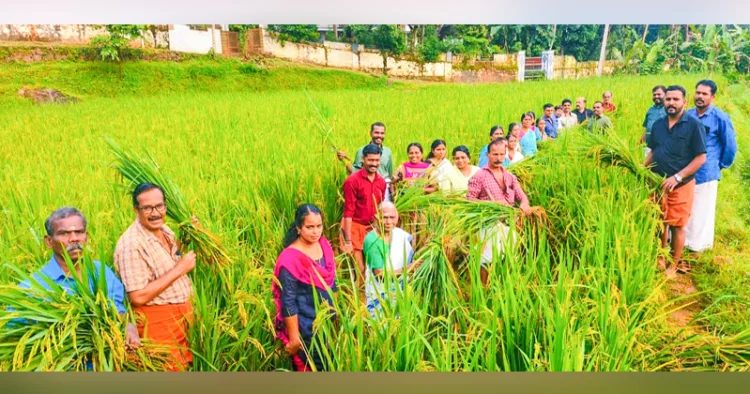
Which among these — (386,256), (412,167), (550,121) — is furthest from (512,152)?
(386,256)

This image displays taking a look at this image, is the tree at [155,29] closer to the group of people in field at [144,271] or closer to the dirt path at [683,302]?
the group of people in field at [144,271]

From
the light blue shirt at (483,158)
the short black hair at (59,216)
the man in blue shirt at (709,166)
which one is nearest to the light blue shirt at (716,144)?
the man in blue shirt at (709,166)

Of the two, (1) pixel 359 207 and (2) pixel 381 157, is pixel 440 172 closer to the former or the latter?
(2) pixel 381 157

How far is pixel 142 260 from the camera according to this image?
9.14 feet

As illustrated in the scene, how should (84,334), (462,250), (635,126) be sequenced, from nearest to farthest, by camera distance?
(84,334) → (462,250) → (635,126)

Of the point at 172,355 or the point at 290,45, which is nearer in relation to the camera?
the point at 172,355

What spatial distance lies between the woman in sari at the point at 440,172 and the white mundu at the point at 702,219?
119 cm

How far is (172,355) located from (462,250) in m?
1.45

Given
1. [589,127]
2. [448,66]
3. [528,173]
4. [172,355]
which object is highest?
[448,66]

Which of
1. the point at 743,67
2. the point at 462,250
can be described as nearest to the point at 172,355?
the point at 462,250

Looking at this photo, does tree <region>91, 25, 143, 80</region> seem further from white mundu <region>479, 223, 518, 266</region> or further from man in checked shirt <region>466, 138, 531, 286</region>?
white mundu <region>479, 223, 518, 266</region>

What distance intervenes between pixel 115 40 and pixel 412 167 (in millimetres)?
1743

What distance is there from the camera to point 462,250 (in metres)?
3.09

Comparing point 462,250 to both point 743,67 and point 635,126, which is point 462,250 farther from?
point 743,67
